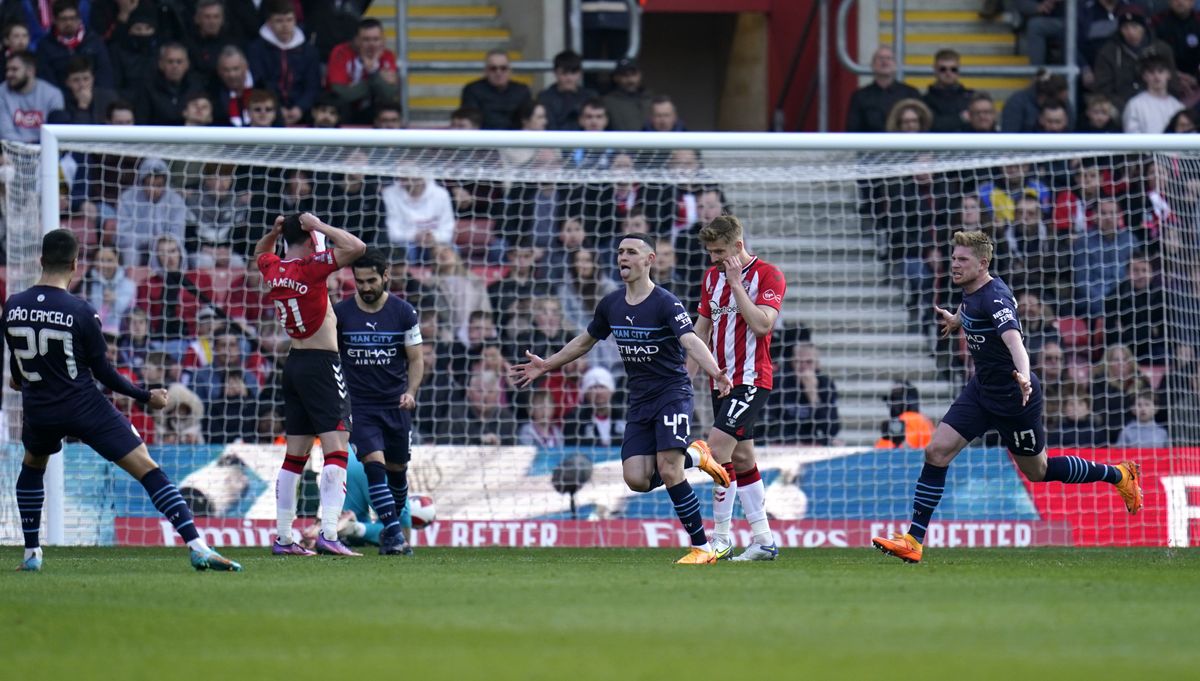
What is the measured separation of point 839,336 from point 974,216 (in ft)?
5.44

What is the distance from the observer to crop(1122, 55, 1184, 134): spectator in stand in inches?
691

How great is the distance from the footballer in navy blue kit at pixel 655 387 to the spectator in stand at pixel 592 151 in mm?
4800

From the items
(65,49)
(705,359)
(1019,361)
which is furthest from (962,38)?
(705,359)

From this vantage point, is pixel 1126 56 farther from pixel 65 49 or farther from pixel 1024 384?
pixel 65 49

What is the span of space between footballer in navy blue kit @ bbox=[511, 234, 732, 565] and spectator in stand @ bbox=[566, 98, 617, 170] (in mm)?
4800

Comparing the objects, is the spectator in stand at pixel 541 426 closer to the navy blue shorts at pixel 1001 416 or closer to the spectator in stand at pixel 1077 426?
the spectator in stand at pixel 1077 426

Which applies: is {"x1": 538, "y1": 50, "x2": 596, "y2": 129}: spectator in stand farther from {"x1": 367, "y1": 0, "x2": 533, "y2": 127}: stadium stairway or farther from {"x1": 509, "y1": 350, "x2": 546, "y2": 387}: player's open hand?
{"x1": 509, "y1": 350, "x2": 546, "y2": 387}: player's open hand

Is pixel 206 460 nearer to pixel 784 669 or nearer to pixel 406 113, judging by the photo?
pixel 406 113

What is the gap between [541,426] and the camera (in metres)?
14.8

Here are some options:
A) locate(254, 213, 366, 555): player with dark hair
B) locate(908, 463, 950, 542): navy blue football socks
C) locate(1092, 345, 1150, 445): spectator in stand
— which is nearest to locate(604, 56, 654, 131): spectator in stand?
locate(1092, 345, 1150, 445): spectator in stand

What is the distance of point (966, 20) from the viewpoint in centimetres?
2039

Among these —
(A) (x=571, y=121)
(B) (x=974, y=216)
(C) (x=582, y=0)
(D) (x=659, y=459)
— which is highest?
(C) (x=582, y=0)

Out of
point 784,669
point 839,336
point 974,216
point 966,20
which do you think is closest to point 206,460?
point 839,336

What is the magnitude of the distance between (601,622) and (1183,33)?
14385 mm
